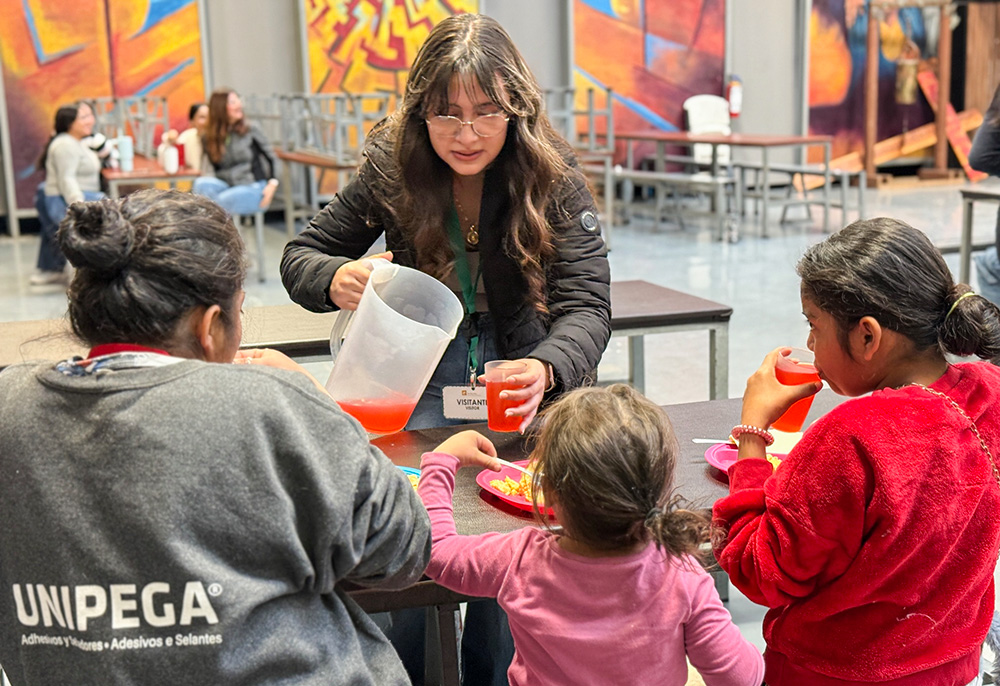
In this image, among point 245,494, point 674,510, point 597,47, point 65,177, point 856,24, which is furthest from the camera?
point 856,24

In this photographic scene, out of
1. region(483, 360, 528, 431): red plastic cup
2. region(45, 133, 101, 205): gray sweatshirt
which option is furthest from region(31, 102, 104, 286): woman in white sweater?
region(483, 360, 528, 431): red plastic cup

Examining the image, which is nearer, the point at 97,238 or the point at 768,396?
the point at 97,238

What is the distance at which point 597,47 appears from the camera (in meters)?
10.8

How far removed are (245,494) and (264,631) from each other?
0.47ft

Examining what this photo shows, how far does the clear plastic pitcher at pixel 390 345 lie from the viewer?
1.74 meters

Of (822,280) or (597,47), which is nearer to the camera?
(822,280)

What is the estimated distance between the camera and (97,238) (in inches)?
42.4

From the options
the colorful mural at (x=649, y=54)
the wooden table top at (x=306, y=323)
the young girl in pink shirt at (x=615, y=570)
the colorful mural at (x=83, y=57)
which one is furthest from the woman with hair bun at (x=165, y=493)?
the colorful mural at (x=649, y=54)

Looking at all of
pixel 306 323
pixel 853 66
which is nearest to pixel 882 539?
pixel 306 323

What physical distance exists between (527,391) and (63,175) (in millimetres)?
6122

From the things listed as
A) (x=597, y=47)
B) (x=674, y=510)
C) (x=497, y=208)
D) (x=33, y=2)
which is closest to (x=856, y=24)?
(x=597, y=47)

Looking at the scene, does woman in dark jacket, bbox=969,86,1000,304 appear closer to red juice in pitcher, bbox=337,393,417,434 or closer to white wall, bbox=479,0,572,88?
red juice in pitcher, bbox=337,393,417,434

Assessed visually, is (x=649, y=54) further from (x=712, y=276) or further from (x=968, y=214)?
(x=968, y=214)

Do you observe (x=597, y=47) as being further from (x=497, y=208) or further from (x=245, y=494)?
(x=245, y=494)
